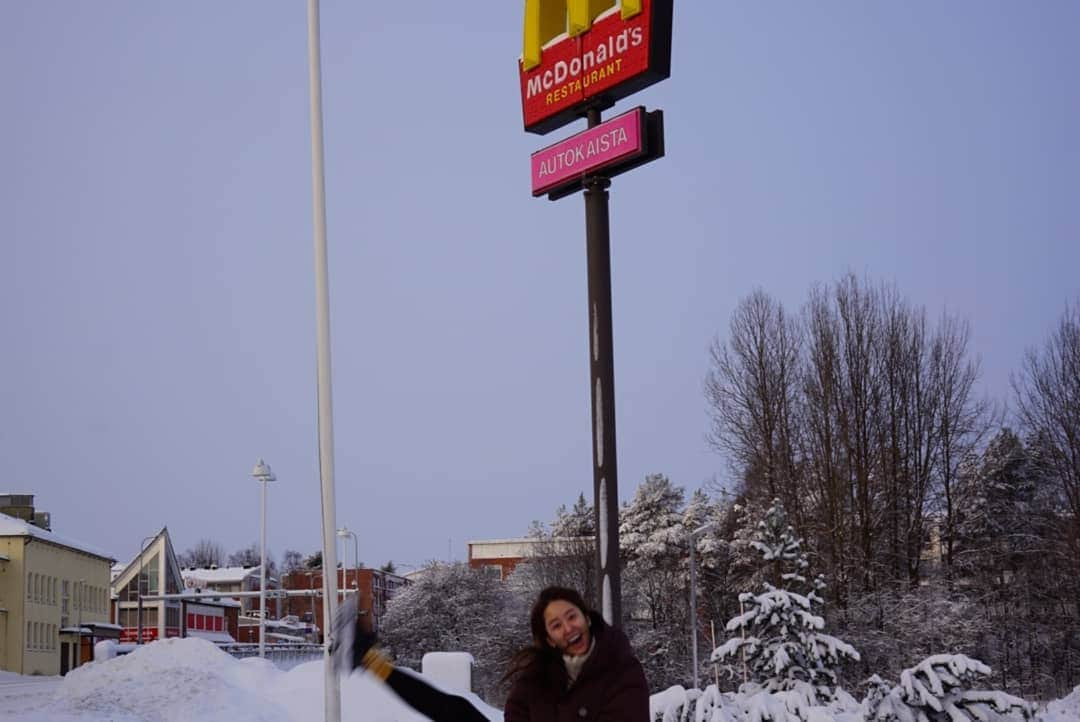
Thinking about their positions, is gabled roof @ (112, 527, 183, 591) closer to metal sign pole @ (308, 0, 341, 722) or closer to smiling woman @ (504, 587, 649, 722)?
metal sign pole @ (308, 0, 341, 722)

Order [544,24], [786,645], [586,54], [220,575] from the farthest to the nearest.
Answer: [220,575]
[786,645]
[544,24]
[586,54]

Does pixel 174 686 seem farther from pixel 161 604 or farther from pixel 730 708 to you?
pixel 161 604

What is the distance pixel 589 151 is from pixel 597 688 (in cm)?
697

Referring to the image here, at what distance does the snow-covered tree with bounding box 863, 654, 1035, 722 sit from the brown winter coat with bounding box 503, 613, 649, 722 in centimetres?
840

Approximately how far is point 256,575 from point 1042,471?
7989cm

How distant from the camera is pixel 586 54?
10.9 m

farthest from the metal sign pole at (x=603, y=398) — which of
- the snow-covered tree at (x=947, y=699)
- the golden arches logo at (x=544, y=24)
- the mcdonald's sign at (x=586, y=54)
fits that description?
the snow-covered tree at (x=947, y=699)

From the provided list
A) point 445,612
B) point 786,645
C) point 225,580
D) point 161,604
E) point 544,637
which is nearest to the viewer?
point 544,637

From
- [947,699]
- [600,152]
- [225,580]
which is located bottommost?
[225,580]

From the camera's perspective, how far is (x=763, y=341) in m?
47.7

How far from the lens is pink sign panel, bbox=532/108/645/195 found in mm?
10062

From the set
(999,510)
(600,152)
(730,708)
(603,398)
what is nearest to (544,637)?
(603,398)

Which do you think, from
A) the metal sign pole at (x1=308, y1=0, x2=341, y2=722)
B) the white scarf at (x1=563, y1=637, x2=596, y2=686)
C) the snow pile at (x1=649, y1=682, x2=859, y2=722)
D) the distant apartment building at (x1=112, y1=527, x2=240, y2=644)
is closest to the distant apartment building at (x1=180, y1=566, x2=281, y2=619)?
the distant apartment building at (x1=112, y1=527, x2=240, y2=644)

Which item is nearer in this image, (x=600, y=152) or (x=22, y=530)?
(x=600, y=152)
